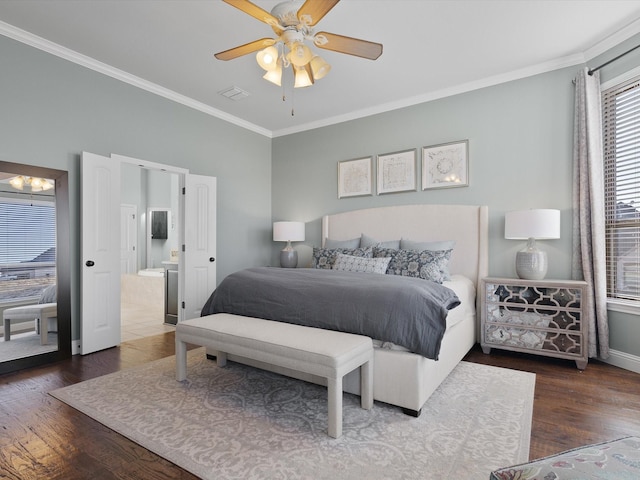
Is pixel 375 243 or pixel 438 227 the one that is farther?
pixel 375 243

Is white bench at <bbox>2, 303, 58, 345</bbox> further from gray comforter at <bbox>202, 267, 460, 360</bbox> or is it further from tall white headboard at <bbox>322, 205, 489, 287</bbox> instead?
tall white headboard at <bbox>322, 205, 489, 287</bbox>

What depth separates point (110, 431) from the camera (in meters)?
1.97

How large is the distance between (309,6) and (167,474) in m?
2.59

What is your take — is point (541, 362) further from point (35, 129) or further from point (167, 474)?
point (35, 129)

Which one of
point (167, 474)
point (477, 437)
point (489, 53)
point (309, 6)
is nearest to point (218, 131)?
point (309, 6)

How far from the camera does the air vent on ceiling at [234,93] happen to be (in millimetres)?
4059

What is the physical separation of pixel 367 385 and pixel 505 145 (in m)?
3.00

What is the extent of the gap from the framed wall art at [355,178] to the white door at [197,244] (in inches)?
69.4

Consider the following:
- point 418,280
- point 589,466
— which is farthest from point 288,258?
point 589,466

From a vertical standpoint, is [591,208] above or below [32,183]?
below

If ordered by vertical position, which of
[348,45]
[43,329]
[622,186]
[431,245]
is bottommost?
[43,329]

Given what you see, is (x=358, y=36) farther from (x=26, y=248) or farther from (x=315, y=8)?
(x=26, y=248)

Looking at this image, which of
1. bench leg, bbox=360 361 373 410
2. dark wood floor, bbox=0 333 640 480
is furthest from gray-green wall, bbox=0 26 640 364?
bench leg, bbox=360 361 373 410

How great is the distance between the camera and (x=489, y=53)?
10.8 ft
